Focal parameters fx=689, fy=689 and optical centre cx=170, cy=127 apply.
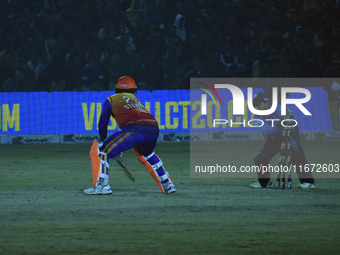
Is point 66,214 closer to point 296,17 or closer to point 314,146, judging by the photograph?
point 314,146

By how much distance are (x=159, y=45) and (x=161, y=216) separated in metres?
13.8

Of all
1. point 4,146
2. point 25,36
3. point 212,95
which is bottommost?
point 4,146

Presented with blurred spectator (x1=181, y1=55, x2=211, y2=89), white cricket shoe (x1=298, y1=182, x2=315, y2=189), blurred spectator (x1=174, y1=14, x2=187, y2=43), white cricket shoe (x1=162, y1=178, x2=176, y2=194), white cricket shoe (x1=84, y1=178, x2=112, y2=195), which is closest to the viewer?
white cricket shoe (x1=84, y1=178, x2=112, y2=195)

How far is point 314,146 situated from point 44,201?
1165 cm

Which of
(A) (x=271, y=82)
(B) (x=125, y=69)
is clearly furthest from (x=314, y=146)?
(B) (x=125, y=69)

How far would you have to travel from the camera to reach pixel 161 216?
9281mm

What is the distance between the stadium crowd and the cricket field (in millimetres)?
7471

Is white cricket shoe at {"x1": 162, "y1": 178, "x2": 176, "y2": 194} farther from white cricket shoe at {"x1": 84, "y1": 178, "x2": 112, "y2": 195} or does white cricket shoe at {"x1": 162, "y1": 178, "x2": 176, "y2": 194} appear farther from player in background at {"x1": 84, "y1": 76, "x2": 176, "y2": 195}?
white cricket shoe at {"x1": 84, "y1": 178, "x2": 112, "y2": 195}

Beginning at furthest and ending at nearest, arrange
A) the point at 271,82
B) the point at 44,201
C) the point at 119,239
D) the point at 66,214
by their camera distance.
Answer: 1. the point at 271,82
2. the point at 44,201
3. the point at 66,214
4. the point at 119,239

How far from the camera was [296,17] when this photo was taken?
75.7ft

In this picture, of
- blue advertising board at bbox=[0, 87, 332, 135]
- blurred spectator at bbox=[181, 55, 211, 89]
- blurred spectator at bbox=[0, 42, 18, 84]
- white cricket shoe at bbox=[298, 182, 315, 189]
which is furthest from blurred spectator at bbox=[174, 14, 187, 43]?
white cricket shoe at bbox=[298, 182, 315, 189]

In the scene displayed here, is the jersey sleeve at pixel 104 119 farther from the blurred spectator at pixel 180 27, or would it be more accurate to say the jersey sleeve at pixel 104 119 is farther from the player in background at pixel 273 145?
the blurred spectator at pixel 180 27

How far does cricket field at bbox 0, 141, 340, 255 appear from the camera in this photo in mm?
7328

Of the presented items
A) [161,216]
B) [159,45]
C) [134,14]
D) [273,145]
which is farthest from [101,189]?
[134,14]
